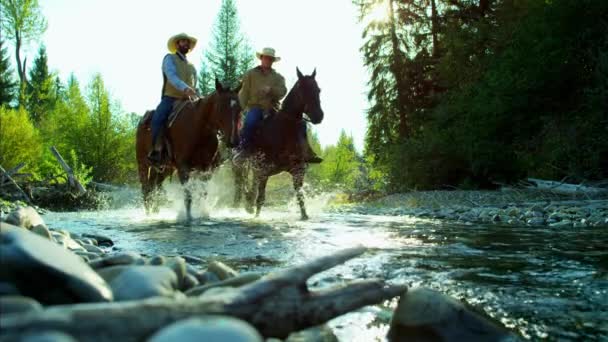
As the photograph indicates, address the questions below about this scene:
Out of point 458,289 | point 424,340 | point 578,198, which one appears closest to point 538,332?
point 424,340

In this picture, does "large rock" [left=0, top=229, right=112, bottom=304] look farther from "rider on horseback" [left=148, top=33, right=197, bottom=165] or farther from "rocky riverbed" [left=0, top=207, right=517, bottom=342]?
"rider on horseback" [left=148, top=33, right=197, bottom=165]

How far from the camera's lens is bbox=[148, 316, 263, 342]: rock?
117cm

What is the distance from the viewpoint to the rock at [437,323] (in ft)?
7.36

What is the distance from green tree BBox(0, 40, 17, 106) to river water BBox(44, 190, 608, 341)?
39.8 m

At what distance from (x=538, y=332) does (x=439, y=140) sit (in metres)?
19.1

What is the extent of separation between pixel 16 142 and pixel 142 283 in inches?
1135

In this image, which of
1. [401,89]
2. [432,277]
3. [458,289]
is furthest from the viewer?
[401,89]

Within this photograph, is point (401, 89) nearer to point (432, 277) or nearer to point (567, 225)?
point (567, 225)

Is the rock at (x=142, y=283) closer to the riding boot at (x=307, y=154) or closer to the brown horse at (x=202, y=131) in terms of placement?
the brown horse at (x=202, y=131)

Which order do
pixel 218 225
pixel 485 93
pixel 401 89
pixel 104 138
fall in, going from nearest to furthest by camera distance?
pixel 218 225 < pixel 485 93 < pixel 401 89 < pixel 104 138

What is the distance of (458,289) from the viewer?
320cm

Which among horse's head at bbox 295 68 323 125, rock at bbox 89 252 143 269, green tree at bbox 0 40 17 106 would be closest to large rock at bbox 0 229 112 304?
rock at bbox 89 252 143 269

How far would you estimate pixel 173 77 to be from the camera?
9.30m

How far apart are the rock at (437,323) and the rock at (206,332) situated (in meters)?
1.23
